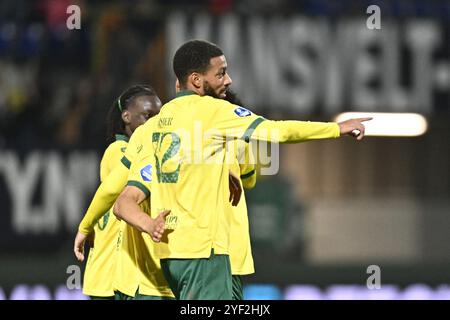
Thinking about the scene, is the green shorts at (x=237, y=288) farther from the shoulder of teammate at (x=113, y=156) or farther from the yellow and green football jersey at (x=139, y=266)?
the shoulder of teammate at (x=113, y=156)

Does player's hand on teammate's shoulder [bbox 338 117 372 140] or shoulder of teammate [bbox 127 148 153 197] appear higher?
player's hand on teammate's shoulder [bbox 338 117 372 140]

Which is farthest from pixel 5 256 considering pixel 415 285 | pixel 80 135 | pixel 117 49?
pixel 415 285

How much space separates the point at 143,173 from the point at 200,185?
42 cm

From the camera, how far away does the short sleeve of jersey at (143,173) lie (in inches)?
284

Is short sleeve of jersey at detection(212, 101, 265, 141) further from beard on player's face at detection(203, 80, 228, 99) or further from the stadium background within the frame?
the stadium background

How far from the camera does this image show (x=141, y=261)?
306 inches

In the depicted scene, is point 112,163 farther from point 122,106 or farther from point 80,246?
point 80,246

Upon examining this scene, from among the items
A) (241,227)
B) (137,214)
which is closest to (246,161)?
(241,227)

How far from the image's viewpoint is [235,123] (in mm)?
6938

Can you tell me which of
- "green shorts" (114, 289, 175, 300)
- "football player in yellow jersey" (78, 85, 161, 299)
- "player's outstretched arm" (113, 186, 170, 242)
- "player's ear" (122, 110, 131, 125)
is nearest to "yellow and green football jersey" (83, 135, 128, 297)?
"football player in yellow jersey" (78, 85, 161, 299)

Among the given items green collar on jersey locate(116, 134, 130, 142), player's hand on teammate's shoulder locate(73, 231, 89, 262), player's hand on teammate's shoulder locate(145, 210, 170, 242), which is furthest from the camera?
green collar on jersey locate(116, 134, 130, 142)

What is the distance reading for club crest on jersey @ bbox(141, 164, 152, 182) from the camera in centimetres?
721

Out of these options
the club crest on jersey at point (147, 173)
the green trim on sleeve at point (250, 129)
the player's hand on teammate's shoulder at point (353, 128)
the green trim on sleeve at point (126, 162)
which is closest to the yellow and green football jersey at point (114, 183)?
the green trim on sleeve at point (126, 162)

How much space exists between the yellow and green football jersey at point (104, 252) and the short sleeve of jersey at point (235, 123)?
1.66m
